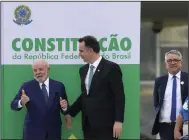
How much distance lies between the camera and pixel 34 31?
4570mm

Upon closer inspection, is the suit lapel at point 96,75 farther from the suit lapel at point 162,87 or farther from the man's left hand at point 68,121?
the suit lapel at point 162,87

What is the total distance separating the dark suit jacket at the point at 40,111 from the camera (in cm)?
437

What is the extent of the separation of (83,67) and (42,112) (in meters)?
0.61

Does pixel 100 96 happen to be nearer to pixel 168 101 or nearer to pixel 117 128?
pixel 117 128

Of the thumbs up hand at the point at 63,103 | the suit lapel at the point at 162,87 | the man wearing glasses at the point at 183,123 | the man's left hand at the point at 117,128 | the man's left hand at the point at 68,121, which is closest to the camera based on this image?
the man wearing glasses at the point at 183,123

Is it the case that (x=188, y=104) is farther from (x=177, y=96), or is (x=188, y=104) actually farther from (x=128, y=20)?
(x=128, y=20)

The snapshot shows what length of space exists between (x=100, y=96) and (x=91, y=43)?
0.52m

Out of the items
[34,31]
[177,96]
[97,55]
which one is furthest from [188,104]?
[34,31]

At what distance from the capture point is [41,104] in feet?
14.3

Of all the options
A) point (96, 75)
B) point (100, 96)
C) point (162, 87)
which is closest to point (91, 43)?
point (96, 75)

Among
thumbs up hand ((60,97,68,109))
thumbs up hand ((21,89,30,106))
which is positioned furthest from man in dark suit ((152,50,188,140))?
thumbs up hand ((21,89,30,106))

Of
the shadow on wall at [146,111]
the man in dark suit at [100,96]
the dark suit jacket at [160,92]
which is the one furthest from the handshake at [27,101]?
the shadow on wall at [146,111]

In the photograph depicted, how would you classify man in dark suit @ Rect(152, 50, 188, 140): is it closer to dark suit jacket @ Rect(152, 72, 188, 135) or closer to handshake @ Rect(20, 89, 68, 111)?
dark suit jacket @ Rect(152, 72, 188, 135)

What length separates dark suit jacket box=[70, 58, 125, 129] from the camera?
13.9 ft
